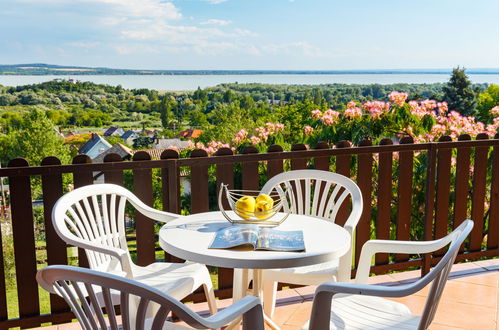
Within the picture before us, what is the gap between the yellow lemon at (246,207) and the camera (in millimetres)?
1951

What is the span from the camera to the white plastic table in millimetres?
1588

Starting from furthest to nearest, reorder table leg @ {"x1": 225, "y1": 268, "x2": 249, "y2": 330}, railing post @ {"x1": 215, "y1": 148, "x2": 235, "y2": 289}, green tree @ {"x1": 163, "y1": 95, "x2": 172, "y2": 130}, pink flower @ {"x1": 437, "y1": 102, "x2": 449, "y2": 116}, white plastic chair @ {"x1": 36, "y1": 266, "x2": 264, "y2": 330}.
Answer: green tree @ {"x1": 163, "y1": 95, "x2": 172, "y2": 130}, pink flower @ {"x1": 437, "y1": 102, "x2": 449, "y2": 116}, railing post @ {"x1": 215, "y1": 148, "x2": 235, "y2": 289}, table leg @ {"x1": 225, "y1": 268, "x2": 249, "y2": 330}, white plastic chair @ {"x1": 36, "y1": 266, "x2": 264, "y2": 330}

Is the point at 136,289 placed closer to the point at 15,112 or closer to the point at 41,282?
the point at 41,282

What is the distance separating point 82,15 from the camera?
124 feet

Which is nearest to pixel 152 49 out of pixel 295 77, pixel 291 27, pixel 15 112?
pixel 291 27

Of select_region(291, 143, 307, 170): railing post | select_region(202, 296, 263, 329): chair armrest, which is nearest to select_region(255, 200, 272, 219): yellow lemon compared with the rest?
select_region(202, 296, 263, 329): chair armrest

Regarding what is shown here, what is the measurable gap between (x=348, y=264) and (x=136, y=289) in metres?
1.30

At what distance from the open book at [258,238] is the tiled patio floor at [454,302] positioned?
0.87 metres

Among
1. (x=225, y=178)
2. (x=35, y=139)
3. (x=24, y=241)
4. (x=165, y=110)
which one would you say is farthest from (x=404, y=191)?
(x=35, y=139)

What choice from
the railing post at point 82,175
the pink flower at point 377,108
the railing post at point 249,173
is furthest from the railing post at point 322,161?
the pink flower at point 377,108

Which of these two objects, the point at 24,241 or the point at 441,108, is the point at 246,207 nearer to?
the point at 24,241

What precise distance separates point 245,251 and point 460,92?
4101 cm

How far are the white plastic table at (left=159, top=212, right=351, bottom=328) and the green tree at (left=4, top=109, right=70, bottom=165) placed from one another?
21487 millimetres

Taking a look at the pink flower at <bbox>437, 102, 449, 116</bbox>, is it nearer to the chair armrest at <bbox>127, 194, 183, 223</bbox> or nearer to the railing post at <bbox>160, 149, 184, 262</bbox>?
the railing post at <bbox>160, 149, 184, 262</bbox>
